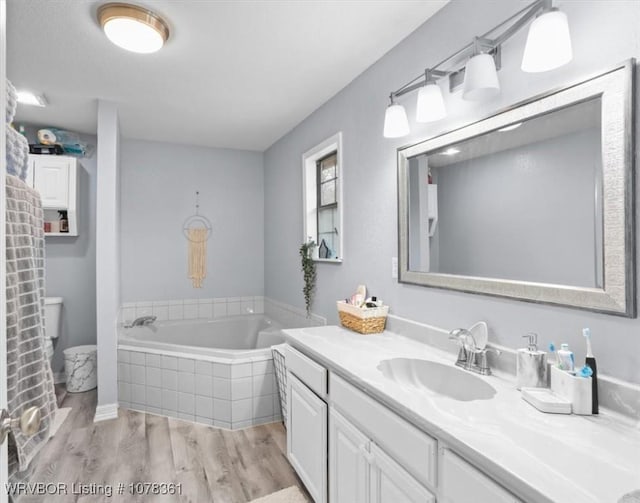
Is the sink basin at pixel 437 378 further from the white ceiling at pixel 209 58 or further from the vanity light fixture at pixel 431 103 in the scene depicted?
the white ceiling at pixel 209 58

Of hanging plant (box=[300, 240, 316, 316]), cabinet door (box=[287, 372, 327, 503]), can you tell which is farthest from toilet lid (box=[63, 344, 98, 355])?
cabinet door (box=[287, 372, 327, 503])

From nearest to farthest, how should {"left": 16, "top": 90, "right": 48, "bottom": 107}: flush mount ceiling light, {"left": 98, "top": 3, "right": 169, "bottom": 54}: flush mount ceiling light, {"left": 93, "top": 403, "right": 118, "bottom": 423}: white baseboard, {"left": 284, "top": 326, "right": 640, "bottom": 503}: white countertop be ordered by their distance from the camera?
{"left": 284, "top": 326, "right": 640, "bottom": 503}: white countertop < {"left": 98, "top": 3, "right": 169, "bottom": 54}: flush mount ceiling light < {"left": 16, "top": 90, "right": 48, "bottom": 107}: flush mount ceiling light < {"left": 93, "top": 403, "right": 118, "bottom": 423}: white baseboard

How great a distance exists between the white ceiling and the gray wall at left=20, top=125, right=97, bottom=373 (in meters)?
0.65

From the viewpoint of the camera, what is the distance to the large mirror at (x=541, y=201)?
1131 millimetres

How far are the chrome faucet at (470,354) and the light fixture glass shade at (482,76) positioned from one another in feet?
3.07

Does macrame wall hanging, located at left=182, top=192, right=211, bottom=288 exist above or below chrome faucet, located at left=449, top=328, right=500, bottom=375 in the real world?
above

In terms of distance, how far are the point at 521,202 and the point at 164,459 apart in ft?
8.12

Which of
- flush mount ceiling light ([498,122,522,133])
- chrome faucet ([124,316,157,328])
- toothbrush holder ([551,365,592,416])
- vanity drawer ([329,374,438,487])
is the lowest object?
chrome faucet ([124,316,157,328])

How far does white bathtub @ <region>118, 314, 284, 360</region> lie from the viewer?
3.54m

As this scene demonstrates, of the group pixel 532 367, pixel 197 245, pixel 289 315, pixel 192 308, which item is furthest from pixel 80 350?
pixel 532 367

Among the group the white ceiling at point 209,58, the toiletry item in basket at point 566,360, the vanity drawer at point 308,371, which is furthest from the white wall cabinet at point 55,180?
the toiletry item in basket at point 566,360

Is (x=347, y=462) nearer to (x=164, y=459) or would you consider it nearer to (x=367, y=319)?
(x=367, y=319)

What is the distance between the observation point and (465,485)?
0.96 metres

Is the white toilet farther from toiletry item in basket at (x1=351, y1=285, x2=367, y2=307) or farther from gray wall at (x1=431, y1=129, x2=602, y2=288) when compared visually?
gray wall at (x1=431, y1=129, x2=602, y2=288)
